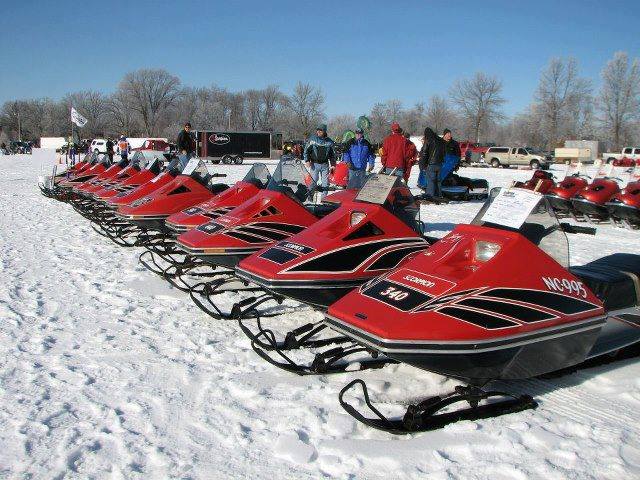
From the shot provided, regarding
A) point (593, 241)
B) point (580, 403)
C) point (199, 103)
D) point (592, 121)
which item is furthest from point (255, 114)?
point (580, 403)

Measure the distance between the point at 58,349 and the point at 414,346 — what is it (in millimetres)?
2494

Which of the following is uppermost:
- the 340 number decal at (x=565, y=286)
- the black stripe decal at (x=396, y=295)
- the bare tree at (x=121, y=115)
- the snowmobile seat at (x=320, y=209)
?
the bare tree at (x=121, y=115)

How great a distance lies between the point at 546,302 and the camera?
10.3ft

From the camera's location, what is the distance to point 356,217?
4738 mm

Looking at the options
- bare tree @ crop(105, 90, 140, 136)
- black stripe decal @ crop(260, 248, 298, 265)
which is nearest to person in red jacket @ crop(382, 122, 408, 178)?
black stripe decal @ crop(260, 248, 298, 265)

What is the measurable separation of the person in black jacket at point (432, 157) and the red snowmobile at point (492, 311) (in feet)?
28.5

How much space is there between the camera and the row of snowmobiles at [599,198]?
9945mm

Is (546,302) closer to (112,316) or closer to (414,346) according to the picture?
(414,346)

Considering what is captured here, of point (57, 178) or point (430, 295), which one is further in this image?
point (57, 178)

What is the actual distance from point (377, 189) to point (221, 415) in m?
2.60

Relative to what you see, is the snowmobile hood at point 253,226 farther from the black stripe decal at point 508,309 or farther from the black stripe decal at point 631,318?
the black stripe decal at point 631,318

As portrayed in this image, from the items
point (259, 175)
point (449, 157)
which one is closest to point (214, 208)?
point (259, 175)

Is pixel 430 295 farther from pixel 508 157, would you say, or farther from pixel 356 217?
pixel 508 157

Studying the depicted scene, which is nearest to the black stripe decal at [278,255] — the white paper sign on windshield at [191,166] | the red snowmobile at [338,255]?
the red snowmobile at [338,255]
